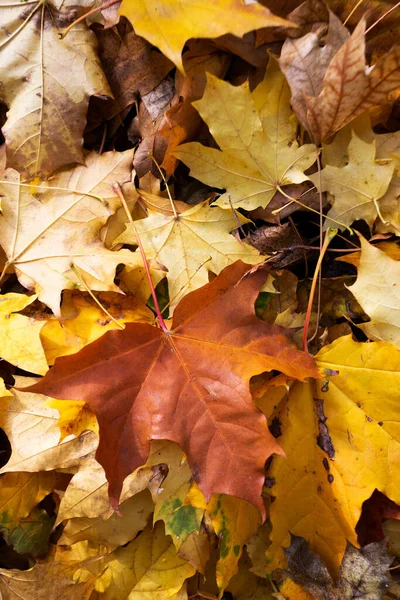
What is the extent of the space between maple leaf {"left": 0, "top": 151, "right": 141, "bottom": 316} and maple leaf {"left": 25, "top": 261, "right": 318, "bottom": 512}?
6.8 inches

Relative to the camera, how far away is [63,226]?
3.07 feet

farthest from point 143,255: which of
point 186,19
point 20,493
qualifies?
point 20,493

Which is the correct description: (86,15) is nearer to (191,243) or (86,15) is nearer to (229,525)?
(191,243)

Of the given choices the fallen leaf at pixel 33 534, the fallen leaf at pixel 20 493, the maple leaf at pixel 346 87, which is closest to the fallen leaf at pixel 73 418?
the fallen leaf at pixel 20 493

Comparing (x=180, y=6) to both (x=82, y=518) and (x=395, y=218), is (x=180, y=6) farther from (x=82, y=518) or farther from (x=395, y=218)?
(x=82, y=518)

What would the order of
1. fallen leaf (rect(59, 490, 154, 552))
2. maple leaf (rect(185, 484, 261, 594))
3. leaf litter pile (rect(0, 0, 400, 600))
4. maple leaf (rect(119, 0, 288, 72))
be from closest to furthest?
maple leaf (rect(119, 0, 288, 72)) < leaf litter pile (rect(0, 0, 400, 600)) < maple leaf (rect(185, 484, 261, 594)) < fallen leaf (rect(59, 490, 154, 552))

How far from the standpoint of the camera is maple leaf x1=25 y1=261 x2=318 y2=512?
774mm

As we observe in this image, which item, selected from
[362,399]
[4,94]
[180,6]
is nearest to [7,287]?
[4,94]

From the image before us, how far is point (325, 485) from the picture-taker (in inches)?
33.8

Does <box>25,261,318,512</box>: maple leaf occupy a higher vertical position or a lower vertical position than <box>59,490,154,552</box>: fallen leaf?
higher

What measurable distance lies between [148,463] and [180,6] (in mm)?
841

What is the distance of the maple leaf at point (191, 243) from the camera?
2.97ft

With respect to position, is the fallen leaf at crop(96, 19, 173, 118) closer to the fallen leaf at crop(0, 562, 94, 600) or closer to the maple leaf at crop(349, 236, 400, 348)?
the maple leaf at crop(349, 236, 400, 348)

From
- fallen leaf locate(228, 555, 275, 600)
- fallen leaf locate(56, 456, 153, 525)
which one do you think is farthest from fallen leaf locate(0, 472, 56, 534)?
fallen leaf locate(228, 555, 275, 600)
